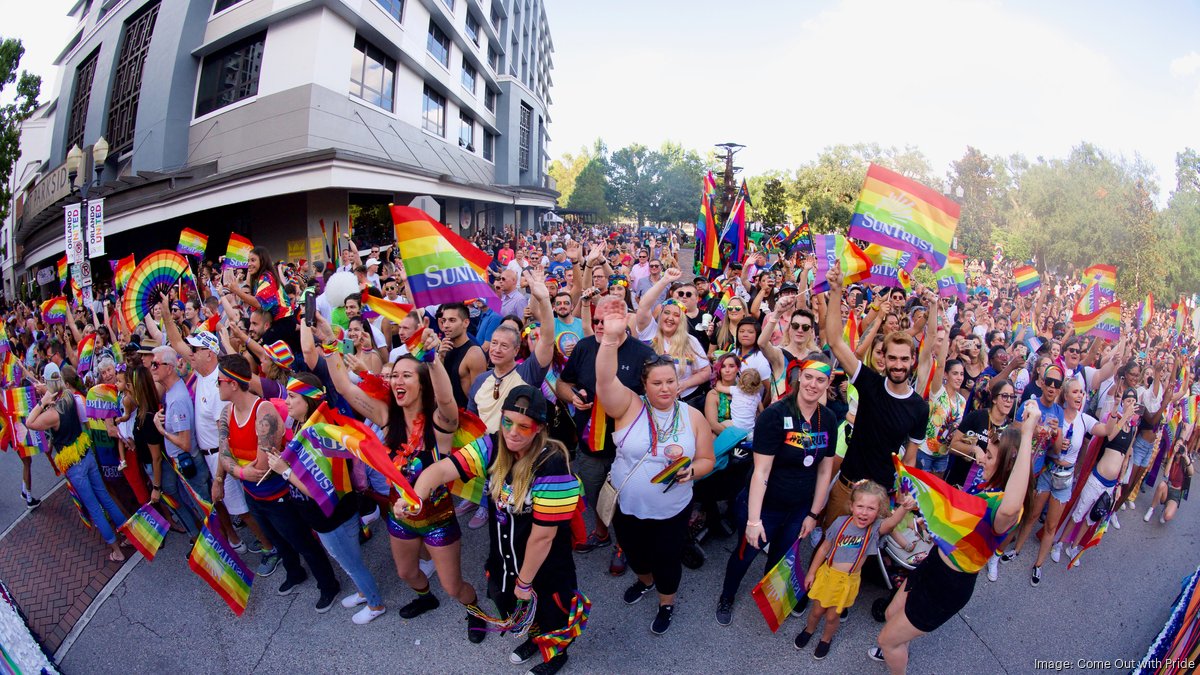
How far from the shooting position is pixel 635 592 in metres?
3.93

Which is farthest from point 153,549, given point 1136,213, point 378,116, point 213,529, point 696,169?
point 696,169

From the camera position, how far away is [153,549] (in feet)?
13.7

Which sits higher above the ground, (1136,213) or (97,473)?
(1136,213)

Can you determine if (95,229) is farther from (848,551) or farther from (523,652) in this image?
(848,551)

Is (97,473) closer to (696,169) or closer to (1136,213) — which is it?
(1136,213)

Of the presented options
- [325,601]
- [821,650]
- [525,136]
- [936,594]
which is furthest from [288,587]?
[525,136]

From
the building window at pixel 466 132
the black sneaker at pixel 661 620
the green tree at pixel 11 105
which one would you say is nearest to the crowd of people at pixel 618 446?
the black sneaker at pixel 661 620

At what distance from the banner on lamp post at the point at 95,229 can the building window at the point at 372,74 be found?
11675 millimetres

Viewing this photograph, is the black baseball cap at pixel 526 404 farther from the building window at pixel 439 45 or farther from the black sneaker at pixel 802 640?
the building window at pixel 439 45

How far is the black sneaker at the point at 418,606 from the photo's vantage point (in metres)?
3.72

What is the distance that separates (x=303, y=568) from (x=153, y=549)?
120 centimetres

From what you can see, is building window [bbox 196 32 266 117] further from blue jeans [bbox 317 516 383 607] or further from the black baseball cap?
the black baseball cap

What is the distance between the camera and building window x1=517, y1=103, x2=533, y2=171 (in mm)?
43744

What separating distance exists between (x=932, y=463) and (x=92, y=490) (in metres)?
7.22
